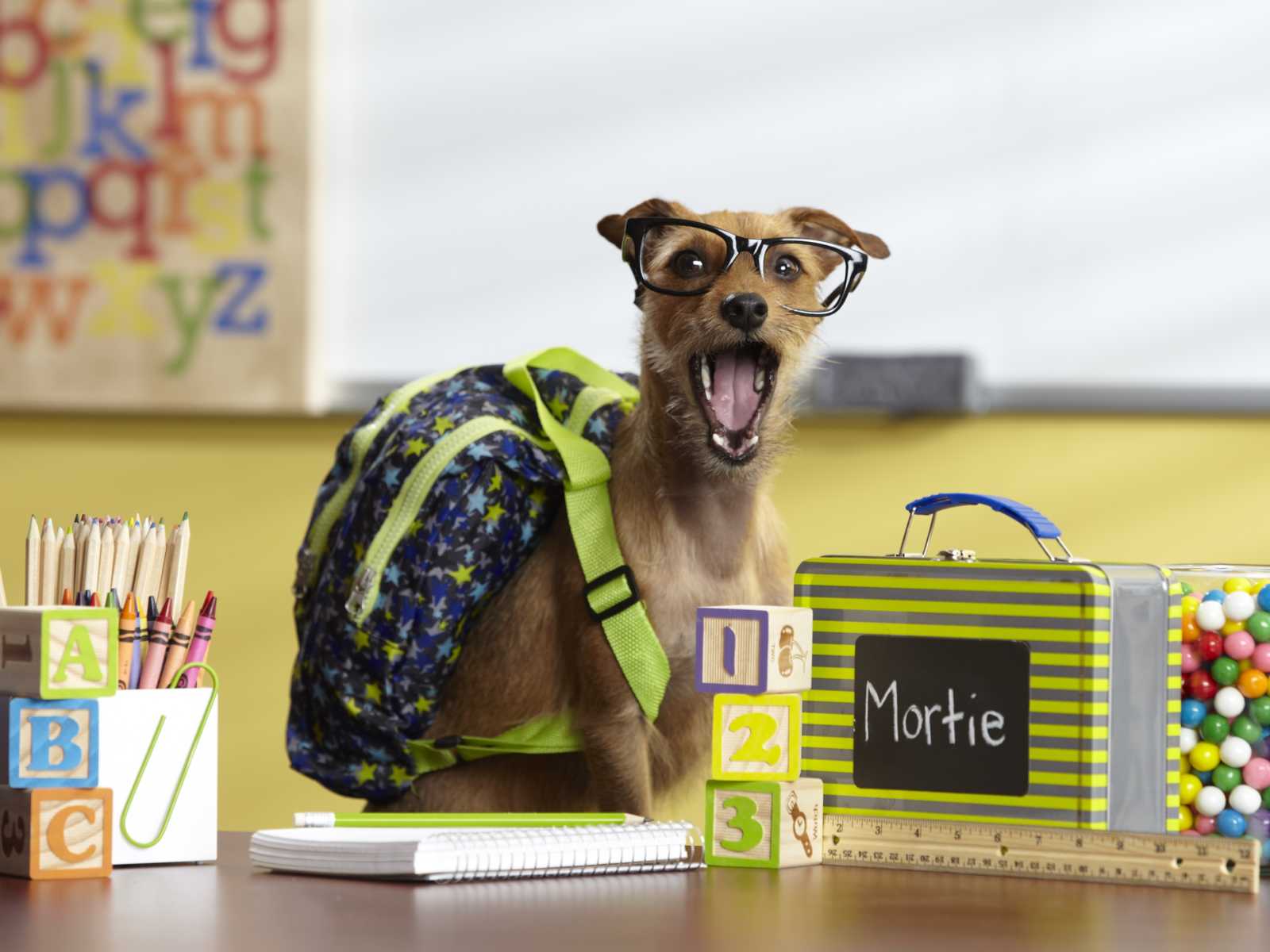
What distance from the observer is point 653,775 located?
1521 mm

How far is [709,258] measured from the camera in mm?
1415

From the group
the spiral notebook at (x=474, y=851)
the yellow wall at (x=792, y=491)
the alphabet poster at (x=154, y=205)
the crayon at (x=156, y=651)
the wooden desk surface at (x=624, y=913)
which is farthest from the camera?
the alphabet poster at (x=154, y=205)

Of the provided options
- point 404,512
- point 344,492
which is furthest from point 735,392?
point 344,492

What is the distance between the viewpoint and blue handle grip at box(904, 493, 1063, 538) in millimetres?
1123

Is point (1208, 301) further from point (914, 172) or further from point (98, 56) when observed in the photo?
point (98, 56)

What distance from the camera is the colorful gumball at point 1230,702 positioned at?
104 cm

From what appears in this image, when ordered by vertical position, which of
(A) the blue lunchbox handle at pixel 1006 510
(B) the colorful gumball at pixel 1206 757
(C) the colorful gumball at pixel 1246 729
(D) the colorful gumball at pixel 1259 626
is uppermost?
(A) the blue lunchbox handle at pixel 1006 510

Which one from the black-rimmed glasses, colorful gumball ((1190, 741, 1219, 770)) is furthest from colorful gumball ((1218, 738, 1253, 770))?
the black-rimmed glasses

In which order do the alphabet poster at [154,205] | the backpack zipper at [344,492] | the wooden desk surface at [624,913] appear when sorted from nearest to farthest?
the wooden desk surface at [624,913]
the backpack zipper at [344,492]
the alphabet poster at [154,205]

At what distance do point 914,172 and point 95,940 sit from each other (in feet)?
6.63

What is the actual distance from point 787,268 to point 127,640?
0.63 meters

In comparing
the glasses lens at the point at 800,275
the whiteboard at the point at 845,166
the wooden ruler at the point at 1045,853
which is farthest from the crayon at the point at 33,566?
the whiteboard at the point at 845,166

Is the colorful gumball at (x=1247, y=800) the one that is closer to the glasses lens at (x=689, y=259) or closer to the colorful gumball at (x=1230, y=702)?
the colorful gumball at (x=1230, y=702)

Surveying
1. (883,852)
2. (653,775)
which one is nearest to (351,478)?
A: (653,775)
